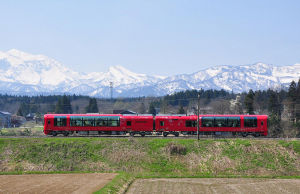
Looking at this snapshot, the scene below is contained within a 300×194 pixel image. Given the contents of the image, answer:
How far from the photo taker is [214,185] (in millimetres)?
38469

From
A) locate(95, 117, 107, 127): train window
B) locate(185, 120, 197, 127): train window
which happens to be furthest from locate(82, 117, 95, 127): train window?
locate(185, 120, 197, 127): train window

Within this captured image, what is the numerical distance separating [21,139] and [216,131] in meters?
32.9

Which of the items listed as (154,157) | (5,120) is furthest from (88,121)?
(5,120)

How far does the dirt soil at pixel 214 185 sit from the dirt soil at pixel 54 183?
3.99m

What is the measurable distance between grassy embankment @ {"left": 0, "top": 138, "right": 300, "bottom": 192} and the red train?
7260 millimetres

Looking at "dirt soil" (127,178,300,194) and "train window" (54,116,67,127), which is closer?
"dirt soil" (127,178,300,194)

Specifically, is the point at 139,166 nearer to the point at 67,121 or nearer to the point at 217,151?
the point at 217,151

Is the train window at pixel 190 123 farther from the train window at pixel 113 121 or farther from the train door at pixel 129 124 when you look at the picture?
the train window at pixel 113 121

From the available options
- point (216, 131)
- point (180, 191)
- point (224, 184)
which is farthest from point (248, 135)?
point (180, 191)

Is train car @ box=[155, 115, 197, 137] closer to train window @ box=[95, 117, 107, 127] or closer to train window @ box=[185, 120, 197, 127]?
train window @ box=[185, 120, 197, 127]

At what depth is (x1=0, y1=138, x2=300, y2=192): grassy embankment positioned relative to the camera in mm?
48875

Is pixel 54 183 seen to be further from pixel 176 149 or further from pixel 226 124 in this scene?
pixel 226 124

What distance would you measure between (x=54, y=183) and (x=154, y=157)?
18.5 m

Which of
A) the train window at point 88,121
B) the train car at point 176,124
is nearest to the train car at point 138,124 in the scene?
the train car at point 176,124
